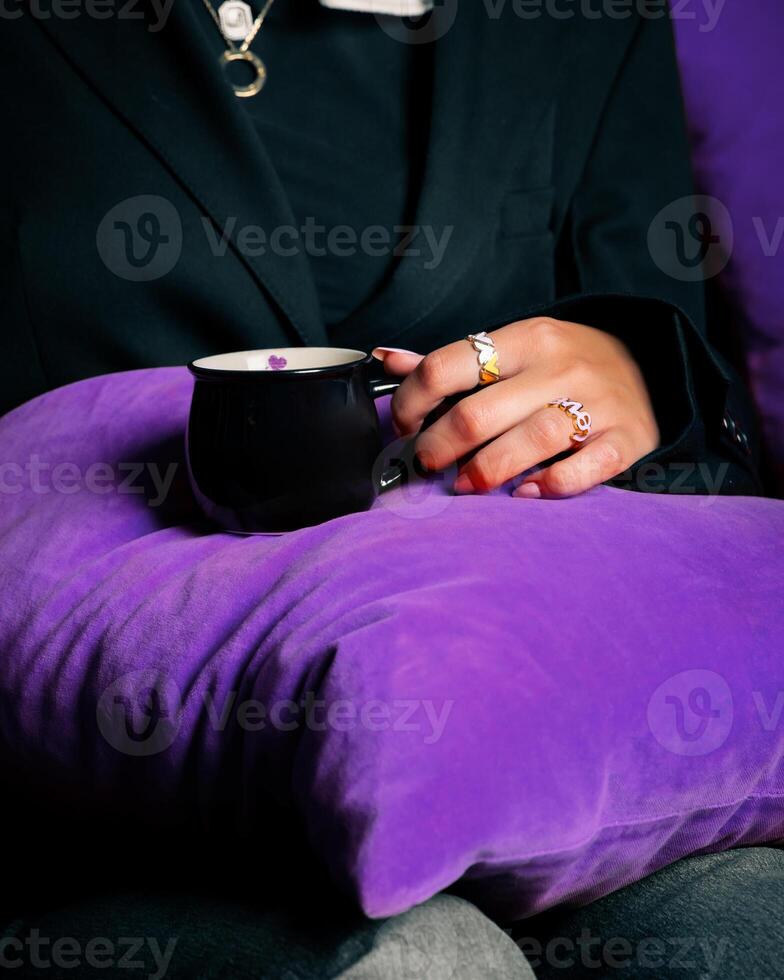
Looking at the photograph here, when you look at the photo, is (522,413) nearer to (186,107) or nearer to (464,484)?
(464,484)

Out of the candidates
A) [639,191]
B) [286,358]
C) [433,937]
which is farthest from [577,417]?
[639,191]

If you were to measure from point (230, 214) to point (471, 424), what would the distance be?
31 centimetres

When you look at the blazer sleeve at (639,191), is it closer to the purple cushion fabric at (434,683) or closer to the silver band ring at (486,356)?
the silver band ring at (486,356)

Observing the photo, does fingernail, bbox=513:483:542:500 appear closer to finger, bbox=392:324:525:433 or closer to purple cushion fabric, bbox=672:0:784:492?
finger, bbox=392:324:525:433

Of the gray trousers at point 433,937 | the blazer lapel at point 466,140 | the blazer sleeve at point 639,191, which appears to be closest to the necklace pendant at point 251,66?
the blazer lapel at point 466,140

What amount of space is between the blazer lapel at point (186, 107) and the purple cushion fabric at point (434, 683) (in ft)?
1.05

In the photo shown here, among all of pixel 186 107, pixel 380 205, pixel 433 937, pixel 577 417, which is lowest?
pixel 433 937

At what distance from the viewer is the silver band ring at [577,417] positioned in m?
0.63

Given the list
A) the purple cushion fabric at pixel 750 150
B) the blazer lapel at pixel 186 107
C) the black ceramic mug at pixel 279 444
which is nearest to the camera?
the black ceramic mug at pixel 279 444

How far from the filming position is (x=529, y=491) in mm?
600

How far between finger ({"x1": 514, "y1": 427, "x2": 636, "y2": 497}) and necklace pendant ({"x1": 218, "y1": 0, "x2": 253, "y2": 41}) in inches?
18.9

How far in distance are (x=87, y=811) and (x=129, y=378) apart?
11.7 inches

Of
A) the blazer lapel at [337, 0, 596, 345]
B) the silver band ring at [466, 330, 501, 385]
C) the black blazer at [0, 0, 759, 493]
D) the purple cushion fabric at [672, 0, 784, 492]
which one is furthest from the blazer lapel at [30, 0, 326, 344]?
the purple cushion fabric at [672, 0, 784, 492]

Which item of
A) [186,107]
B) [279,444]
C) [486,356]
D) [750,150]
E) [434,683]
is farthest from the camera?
[750,150]
